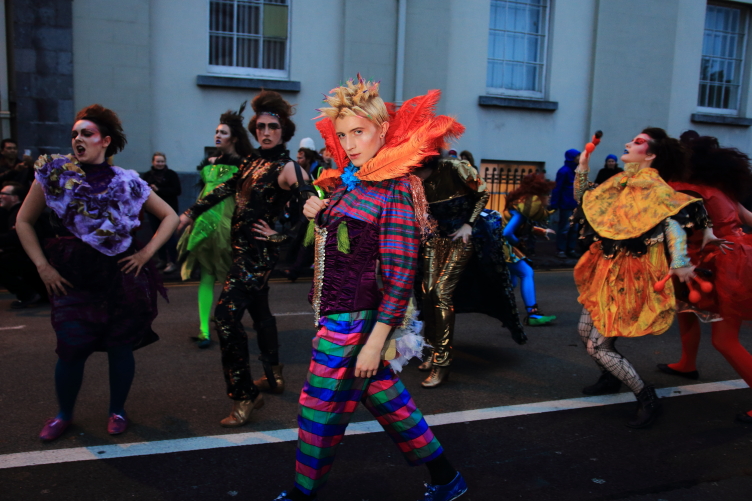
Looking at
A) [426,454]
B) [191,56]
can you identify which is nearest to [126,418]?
[426,454]

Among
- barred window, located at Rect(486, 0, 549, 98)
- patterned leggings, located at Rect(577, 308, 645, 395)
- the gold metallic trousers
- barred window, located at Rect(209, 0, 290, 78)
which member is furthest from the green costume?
barred window, located at Rect(486, 0, 549, 98)

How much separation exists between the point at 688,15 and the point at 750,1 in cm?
202

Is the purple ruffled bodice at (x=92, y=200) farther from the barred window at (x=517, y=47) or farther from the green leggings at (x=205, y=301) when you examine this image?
the barred window at (x=517, y=47)

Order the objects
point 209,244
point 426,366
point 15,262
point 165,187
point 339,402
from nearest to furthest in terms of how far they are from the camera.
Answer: point 339,402 < point 426,366 < point 209,244 < point 15,262 < point 165,187

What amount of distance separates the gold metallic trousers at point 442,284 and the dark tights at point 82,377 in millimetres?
2112

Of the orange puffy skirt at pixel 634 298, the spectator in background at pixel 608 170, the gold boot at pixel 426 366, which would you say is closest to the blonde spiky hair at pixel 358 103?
the orange puffy skirt at pixel 634 298

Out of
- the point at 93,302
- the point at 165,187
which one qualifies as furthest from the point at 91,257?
the point at 165,187

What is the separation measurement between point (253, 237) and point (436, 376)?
1.68 m

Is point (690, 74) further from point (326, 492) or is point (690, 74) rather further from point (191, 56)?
point (326, 492)

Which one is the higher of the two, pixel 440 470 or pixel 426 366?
pixel 440 470

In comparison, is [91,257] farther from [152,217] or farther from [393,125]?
[152,217]

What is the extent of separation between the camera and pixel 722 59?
16.4 meters

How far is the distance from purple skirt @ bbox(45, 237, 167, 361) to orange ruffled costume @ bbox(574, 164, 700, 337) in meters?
2.83

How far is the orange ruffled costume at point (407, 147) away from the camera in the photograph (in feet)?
8.61
